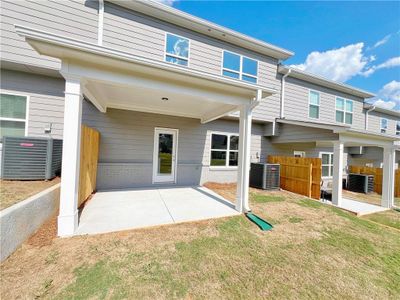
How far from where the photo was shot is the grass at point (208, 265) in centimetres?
223

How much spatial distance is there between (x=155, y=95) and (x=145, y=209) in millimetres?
3279

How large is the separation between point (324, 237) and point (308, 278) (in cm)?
177

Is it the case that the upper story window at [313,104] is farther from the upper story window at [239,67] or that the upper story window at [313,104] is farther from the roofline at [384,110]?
the roofline at [384,110]

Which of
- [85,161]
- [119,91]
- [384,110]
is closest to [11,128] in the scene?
[85,161]

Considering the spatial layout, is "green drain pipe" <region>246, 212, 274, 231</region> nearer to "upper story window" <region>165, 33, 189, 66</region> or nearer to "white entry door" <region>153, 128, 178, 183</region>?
"white entry door" <region>153, 128, 178, 183</region>

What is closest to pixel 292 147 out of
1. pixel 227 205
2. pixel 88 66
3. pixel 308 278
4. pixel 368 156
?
pixel 368 156

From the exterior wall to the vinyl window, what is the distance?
5831 mm

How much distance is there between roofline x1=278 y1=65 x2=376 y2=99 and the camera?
906cm

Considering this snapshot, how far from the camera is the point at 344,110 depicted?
1127 cm

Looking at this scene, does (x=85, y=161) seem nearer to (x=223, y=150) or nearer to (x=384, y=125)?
(x=223, y=150)

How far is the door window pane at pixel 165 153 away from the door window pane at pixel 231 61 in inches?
164

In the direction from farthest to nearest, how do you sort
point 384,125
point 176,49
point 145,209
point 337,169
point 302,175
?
1. point 384,125
2. point 302,175
3. point 176,49
4. point 337,169
5. point 145,209

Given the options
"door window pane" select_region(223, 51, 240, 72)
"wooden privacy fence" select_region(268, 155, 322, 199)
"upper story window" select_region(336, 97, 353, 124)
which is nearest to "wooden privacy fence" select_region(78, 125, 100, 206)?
"door window pane" select_region(223, 51, 240, 72)

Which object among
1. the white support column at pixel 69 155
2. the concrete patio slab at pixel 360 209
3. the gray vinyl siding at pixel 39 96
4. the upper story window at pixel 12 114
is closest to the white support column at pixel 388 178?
the concrete patio slab at pixel 360 209
